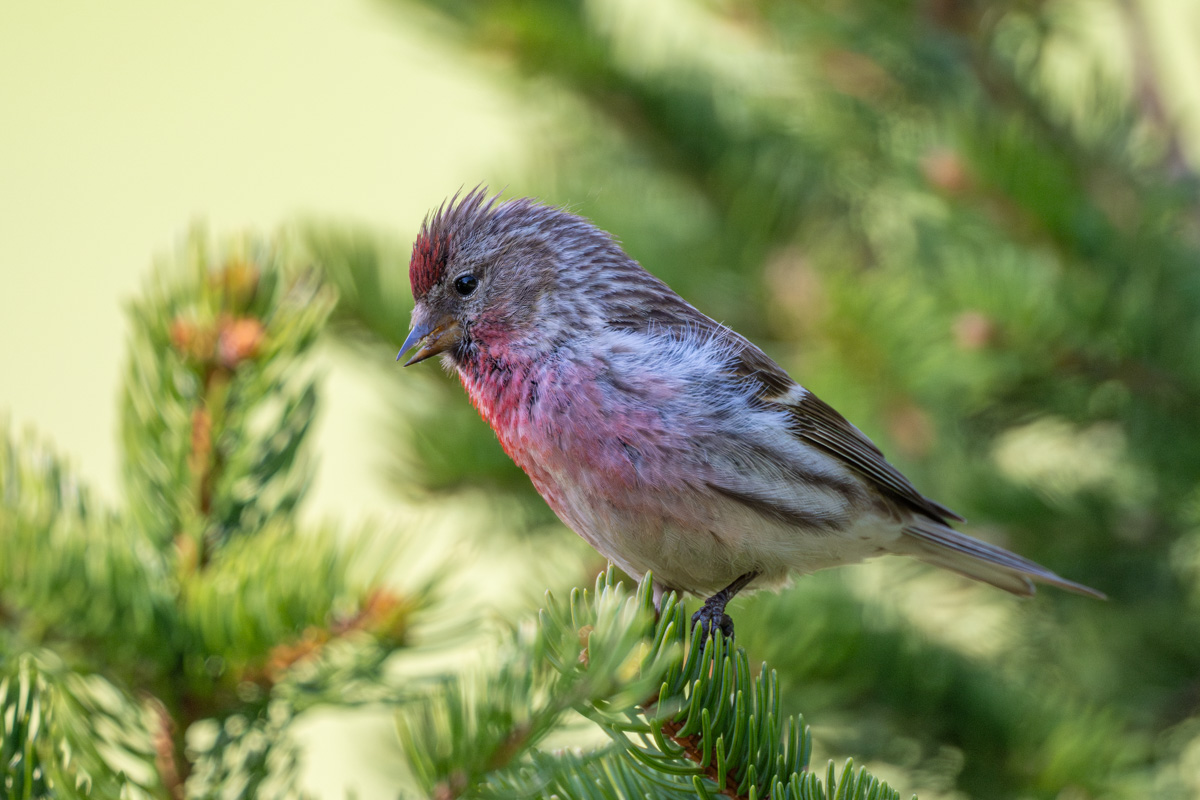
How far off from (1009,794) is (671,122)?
1430 millimetres

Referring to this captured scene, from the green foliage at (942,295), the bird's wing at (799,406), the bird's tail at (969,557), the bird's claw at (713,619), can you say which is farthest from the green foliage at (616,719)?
the bird's tail at (969,557)

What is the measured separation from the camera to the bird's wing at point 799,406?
1.93 m

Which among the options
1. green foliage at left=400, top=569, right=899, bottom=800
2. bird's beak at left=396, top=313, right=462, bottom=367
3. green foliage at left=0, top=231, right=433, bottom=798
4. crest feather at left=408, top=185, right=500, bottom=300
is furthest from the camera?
crest feather at left=408, top=185, right=500, bottom=300

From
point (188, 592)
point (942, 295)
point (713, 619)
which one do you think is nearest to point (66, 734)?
point (188, 592)

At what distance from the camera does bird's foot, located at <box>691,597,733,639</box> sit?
1.56 m

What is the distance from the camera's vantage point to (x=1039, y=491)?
2035 mm

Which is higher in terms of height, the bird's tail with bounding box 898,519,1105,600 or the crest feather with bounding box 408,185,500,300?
the bird's tail with bounding box 898,519,1105,600

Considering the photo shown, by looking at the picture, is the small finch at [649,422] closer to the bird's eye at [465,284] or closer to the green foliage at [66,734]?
the bird's eye at [465,284]

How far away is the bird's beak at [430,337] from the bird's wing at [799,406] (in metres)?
0.30

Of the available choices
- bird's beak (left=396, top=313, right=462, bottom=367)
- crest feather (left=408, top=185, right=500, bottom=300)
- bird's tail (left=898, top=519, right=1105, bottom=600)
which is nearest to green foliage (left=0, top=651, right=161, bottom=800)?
bird's beak (left=396, top=313, right=462, bottom=367)

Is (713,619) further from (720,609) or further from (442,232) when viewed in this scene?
(442,232)

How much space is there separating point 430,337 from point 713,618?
729mm

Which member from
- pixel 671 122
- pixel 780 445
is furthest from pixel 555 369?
pixel 671 122

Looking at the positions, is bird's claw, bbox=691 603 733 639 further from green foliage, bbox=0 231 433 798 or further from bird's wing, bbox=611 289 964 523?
green foliage, bbox=0 231 433 798
